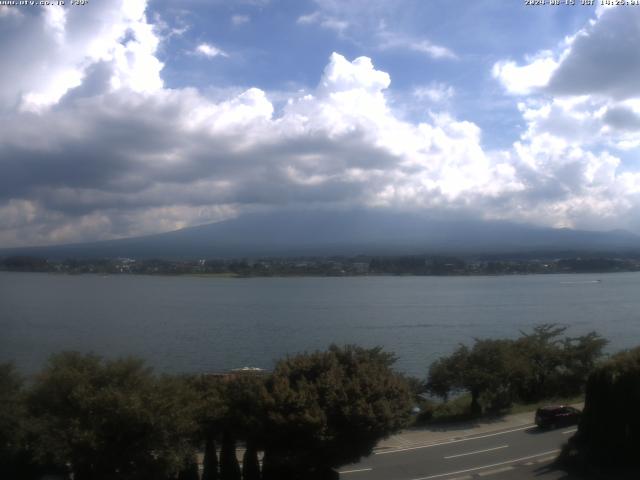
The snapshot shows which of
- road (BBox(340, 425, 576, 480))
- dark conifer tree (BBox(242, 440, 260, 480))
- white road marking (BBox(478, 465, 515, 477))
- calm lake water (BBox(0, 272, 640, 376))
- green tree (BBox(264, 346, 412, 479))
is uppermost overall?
green tree (BBox(264, 346, 412, 479))

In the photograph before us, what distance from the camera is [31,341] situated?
107 feet

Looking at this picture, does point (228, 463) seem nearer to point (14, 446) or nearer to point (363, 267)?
point (14, 446)

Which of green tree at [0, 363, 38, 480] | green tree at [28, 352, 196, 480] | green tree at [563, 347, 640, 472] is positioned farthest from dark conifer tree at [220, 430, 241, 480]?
green tree at [563, 347, 640, 472]

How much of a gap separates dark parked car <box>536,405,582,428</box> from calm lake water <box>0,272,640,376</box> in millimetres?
11341

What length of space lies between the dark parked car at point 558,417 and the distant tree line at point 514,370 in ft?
9.32

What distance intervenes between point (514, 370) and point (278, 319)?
1082 inches

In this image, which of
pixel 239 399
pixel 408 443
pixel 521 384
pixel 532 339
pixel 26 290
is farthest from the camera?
pixel 26 290

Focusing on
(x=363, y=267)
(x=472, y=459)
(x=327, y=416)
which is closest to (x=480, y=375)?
(x=472, y=459)

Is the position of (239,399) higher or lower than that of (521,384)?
higher

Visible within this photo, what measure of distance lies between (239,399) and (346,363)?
1.71 m

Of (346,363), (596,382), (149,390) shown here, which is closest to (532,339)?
(596,382)

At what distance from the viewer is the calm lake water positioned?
3041 centimetres

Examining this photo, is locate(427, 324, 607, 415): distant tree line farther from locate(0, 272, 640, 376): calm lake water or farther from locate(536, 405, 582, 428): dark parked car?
locate(0, 272, 640, 376): calm lake water

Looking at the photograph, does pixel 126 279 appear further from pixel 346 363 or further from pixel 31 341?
pixel 346 363
